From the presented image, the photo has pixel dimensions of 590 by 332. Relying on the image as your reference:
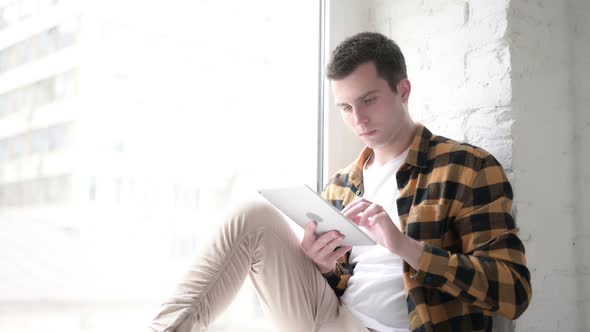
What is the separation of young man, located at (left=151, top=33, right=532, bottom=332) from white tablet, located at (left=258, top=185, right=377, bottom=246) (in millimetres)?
35

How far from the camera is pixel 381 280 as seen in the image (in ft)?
4.84

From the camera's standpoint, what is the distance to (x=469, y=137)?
172cm

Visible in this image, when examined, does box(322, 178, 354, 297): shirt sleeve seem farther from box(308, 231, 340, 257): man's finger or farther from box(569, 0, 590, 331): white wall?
box(569, 0, 590, 331): white wall

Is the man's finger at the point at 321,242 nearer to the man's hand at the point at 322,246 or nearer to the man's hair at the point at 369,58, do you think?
the man's hand at the point at 322,246

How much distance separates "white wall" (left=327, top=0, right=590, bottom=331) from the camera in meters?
1.63

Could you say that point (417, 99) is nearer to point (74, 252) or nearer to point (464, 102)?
point (464, 102)

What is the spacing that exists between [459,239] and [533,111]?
1.68ft

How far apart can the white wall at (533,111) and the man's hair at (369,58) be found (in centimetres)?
26

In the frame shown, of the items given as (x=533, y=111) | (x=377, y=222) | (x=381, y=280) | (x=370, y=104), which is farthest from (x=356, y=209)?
(x=533, y=111)

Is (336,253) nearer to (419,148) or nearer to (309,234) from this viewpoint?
(309,234)

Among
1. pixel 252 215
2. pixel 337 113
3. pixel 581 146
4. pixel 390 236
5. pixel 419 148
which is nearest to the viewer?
pixel 390 236

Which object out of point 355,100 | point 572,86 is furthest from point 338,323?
point 572,86

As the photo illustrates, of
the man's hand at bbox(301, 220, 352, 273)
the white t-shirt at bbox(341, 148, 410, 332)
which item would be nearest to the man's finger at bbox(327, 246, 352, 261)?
the man's hand at bbox(301, 220, 352, 273)

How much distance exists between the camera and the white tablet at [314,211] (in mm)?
1243
